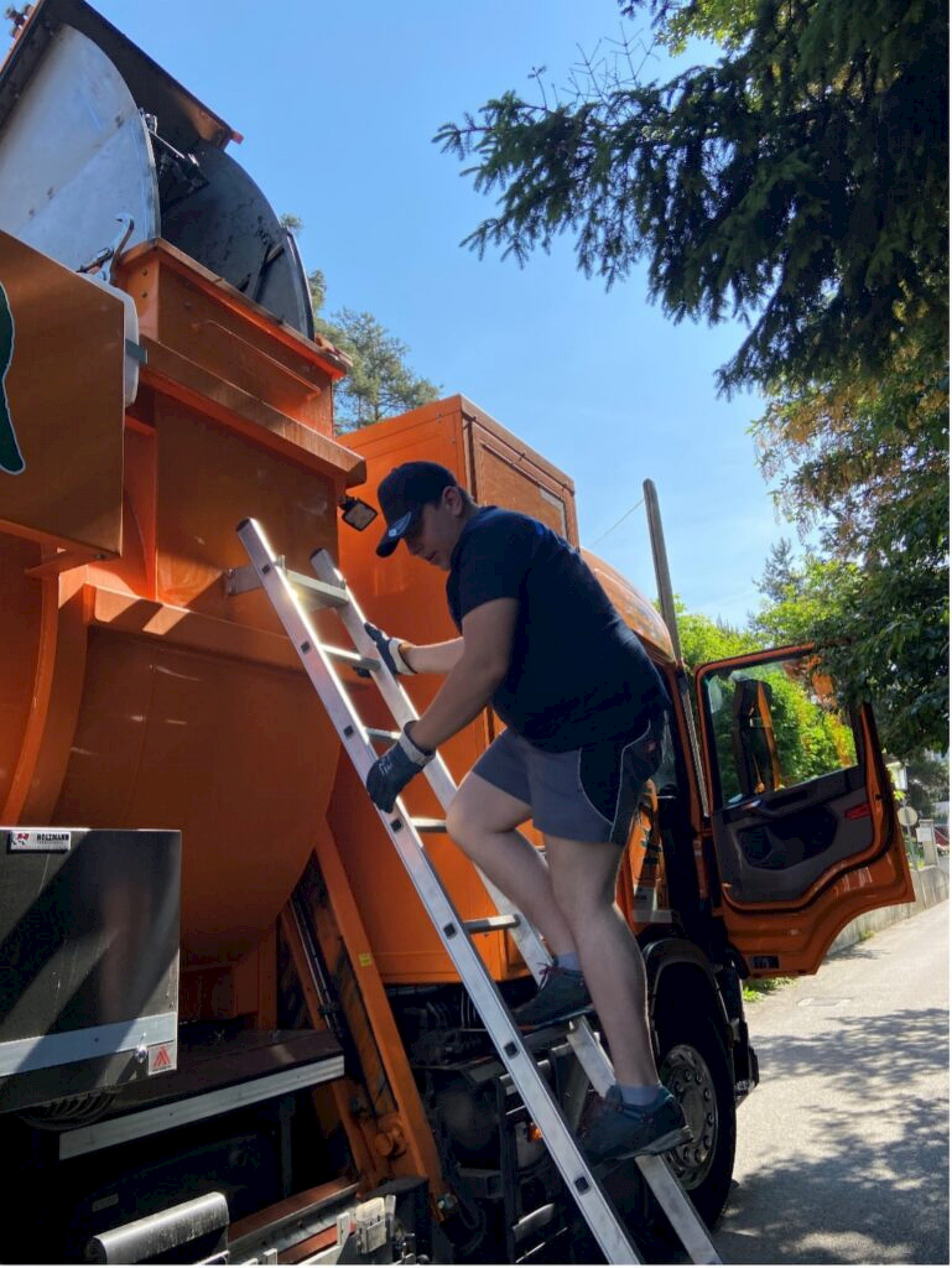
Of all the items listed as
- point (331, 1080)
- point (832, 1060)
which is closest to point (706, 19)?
point (331, 1080)

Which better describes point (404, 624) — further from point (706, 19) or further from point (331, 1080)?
point (706, 19)

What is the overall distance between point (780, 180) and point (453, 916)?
2.88m

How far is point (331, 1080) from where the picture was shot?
2.86 meters

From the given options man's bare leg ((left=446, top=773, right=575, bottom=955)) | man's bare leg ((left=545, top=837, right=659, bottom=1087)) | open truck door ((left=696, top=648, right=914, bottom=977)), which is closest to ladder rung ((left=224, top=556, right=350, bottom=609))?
man's bare leg ((left=446, top=773, right=575, bottom=955))

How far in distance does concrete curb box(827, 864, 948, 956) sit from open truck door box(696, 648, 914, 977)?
1003 cm

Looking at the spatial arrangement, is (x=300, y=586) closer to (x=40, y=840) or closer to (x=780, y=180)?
(x=40, y=840)

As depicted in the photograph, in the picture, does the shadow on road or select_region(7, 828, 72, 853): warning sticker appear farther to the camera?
the shadow on road

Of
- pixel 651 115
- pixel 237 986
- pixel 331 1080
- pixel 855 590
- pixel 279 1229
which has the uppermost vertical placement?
pixel 651 115

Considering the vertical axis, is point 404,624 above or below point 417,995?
above

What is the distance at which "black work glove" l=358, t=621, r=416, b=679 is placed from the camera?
122 inches

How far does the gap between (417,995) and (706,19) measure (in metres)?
4.69

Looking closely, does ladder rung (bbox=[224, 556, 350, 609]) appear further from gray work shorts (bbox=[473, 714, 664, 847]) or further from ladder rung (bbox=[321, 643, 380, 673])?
gray work shorts (bbox=[473, 714, 664, 847])

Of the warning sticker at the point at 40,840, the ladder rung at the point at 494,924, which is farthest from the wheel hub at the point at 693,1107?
the warning sticker at the point at 40,840

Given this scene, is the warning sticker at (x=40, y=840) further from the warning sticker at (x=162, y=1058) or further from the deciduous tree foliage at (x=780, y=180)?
the deciduous tree foliage at (x=780, y=180)
